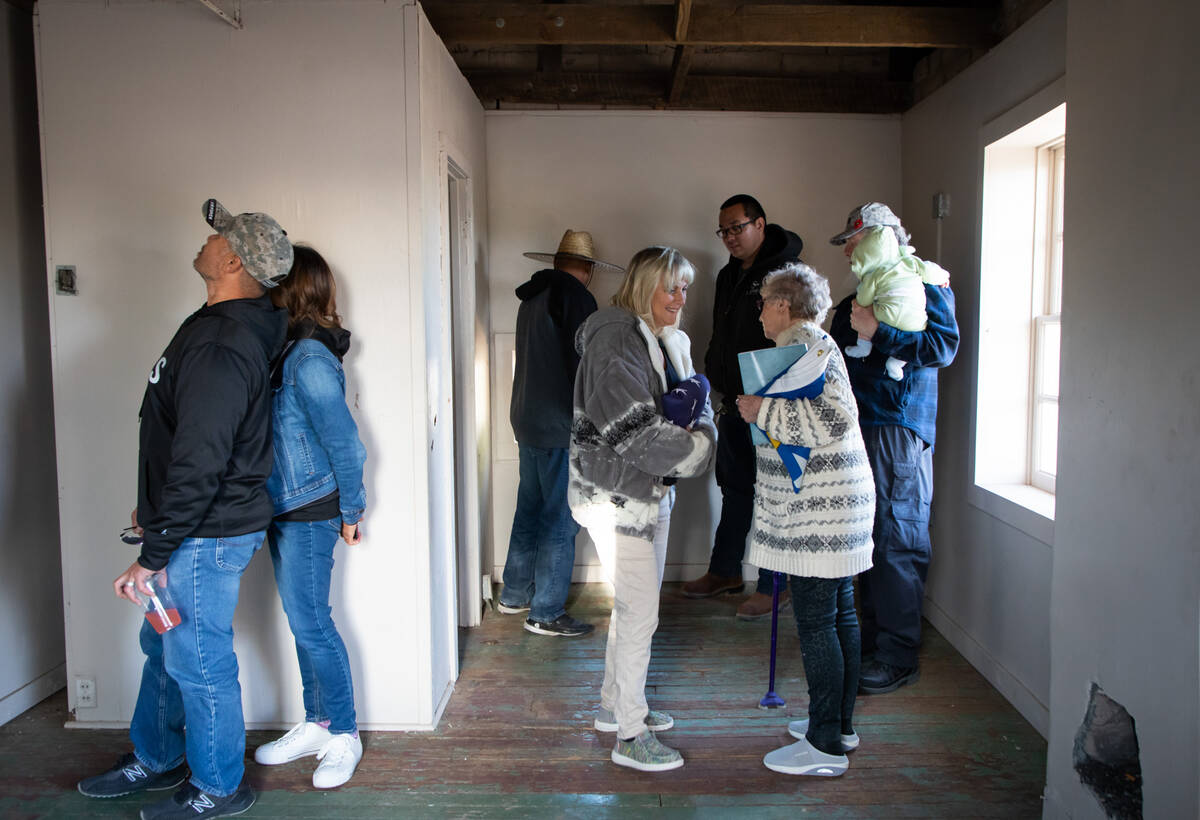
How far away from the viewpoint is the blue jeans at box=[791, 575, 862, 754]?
2.43 metres

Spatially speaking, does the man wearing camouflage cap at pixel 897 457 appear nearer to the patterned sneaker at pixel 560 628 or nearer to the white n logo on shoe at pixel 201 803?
the patterned sneaker at pixel 560 628

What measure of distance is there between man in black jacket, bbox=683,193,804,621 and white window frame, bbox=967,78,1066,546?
87 centimetres

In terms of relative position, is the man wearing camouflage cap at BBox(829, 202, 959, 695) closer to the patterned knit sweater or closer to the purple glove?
the patterned knit sweater

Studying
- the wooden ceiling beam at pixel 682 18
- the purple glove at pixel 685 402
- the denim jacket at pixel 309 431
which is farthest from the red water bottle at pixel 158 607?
the wooden ceiling beam at pixel 682 18

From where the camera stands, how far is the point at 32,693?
9.87 ft

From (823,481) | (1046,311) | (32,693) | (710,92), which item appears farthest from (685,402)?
(32,693)

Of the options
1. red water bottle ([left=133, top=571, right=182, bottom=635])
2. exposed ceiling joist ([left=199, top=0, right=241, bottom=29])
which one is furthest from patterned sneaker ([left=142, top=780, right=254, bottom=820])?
exposed ceiling joist ([left=199, top=0, right=241, bottom=29])

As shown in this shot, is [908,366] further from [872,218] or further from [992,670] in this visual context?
[992,670]

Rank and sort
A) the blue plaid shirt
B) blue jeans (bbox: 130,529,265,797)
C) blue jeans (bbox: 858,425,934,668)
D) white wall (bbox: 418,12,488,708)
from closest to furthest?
blue jeans (bbox: 130,529,265,797) → white wall (bbox: 418,12,488,708) → the blue plaid shirt → blue jeans (bbox: 858,425,934,668)

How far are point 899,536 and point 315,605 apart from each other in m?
2.16

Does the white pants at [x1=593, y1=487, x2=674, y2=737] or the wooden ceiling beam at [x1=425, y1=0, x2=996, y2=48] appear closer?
the white pants at [x1=593, y1=487, x2=674, y2=737]

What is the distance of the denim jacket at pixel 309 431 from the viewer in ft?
7.68

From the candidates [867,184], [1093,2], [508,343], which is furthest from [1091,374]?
[508,343]

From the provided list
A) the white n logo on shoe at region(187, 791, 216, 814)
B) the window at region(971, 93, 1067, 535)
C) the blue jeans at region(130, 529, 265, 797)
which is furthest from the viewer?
the window at region(971, 93, 1067, 535)
